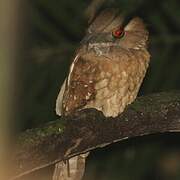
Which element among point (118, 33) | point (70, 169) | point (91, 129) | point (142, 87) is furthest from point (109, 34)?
point (142, 87)

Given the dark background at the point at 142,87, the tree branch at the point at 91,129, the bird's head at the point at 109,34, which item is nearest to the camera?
the tree branch at the point at 91,129

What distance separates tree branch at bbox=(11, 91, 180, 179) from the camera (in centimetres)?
124

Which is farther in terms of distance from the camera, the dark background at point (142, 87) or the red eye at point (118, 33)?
the dark background at point (142, 87)

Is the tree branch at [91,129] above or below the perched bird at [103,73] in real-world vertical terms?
below

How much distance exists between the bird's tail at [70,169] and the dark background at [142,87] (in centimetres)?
73

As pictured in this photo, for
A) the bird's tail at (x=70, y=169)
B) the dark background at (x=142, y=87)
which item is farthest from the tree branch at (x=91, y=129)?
the dark background at (x=142, y=87)

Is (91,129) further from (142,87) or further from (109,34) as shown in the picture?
(142,87)

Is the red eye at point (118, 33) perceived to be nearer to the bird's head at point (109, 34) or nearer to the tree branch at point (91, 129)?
the bird's head at point (109, 34)

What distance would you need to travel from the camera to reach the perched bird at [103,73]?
69.9 inches

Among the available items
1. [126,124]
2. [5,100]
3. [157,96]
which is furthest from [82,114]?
[5,100]

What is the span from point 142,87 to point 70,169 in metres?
0.98

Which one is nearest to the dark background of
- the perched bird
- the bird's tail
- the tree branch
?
the bird's tail

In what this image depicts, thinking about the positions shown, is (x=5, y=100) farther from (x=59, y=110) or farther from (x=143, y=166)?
(x=143, y=166)

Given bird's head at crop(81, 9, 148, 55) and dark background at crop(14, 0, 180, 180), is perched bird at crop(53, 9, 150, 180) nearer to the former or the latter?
bird's head at crop(81, 9, 148, 55)
